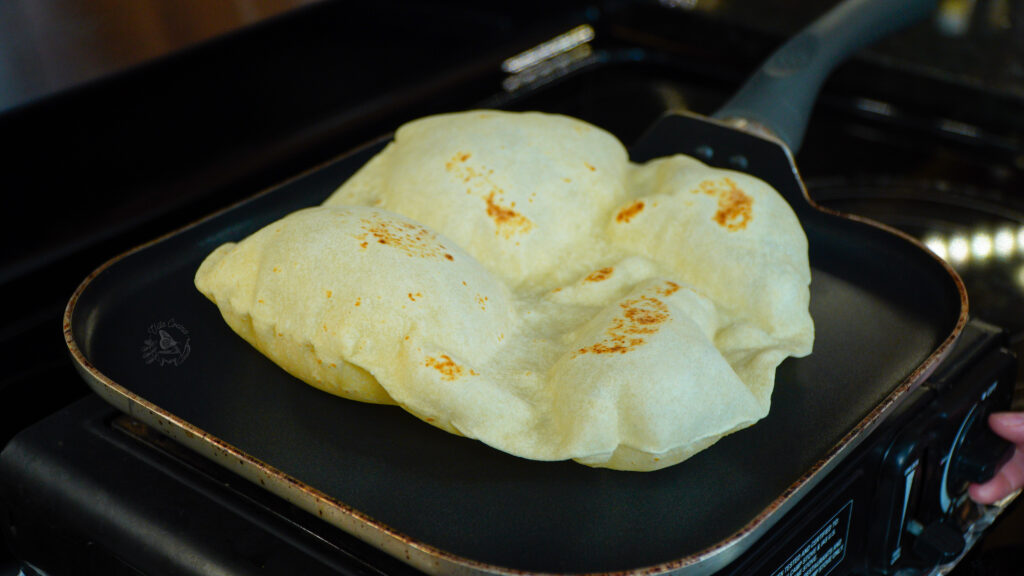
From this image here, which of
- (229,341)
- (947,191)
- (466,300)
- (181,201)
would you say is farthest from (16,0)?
(947,191)

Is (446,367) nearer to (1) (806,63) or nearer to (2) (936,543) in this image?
(2) (936,543)

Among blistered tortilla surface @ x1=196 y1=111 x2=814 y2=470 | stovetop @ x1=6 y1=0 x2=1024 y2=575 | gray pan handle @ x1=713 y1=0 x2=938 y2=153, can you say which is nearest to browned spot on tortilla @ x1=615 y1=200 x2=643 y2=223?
blistered tortilla surface @ x1=196 y1=111 x2=814 y2=470

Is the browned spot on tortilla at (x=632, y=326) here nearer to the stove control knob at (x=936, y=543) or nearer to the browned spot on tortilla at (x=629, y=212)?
the browned spot on tortilla at (x=629, y=212)

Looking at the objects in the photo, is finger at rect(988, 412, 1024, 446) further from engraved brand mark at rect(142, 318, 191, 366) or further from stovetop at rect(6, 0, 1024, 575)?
engraved brand mark at rect(142, 318, 191, 366)

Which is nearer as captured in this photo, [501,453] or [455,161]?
[501,453]

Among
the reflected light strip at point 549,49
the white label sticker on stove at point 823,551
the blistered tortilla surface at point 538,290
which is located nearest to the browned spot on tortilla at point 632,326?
the blistered tortilla surface at point 538,290

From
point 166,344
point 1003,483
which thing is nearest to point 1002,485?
point 1003,483
